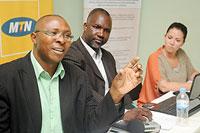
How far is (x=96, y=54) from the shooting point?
2553 millimetres

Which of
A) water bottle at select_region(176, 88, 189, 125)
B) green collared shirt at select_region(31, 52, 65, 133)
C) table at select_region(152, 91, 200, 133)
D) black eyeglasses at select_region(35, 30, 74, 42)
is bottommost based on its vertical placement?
table at select_region(152, 91, 200, 133)

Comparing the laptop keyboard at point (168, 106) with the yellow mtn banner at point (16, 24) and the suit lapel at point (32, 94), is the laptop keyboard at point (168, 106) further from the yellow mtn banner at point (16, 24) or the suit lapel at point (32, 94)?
the yellow mtn banner at point (16, 24)

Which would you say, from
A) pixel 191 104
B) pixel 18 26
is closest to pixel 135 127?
pixel 191 104

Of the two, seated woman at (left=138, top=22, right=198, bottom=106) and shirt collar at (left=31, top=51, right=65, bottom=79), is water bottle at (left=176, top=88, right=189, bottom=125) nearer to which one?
seated woman at (left=138, top=22, right=198, bottom=106)

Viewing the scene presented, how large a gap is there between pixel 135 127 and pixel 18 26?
1313 mm

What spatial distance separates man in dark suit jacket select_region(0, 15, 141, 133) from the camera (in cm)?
149

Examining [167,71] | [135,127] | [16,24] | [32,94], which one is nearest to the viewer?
[32,94]

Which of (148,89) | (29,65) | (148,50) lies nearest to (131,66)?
(29,65)

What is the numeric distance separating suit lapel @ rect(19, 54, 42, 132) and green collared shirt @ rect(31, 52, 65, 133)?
0.03 m

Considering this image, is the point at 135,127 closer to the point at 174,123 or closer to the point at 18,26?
the point at 174,123

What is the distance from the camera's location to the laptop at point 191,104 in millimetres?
2227

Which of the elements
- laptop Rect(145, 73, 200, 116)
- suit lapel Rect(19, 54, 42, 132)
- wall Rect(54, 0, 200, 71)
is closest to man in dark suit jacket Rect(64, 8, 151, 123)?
laptop Rect(145, 73, 200, 116)

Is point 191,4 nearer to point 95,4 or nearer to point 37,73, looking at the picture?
point 95,4

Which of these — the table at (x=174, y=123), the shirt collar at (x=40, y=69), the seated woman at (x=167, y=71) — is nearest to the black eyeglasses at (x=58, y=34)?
the shirt collar at (x=40, y=69)
